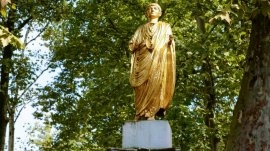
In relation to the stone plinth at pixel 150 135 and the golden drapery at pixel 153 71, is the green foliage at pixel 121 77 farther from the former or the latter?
the stone plinth at pixel 150 135

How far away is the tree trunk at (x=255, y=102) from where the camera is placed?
8195 millimetres

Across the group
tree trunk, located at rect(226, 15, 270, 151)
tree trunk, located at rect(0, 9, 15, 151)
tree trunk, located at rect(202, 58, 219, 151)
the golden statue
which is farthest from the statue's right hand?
tree trunk, located at rect(0, 9, 15, 151)

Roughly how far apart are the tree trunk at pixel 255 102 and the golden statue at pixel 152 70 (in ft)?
3.68

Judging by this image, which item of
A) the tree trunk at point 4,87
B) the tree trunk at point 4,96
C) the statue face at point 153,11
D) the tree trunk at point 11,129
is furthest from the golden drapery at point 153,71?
the tree trunk at point 11,129

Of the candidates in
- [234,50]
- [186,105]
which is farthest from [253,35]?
[186,105]

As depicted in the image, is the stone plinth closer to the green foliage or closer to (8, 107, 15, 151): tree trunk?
the green foliage

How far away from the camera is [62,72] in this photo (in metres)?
18.0

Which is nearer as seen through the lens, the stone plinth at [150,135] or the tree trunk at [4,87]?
the stone plinth at [150,135]

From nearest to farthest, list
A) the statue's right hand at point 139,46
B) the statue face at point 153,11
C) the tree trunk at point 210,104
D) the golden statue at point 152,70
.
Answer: the golden statue at point 152,70
the statue's right hand at point 139,46
the statue face at point 153,11
the tree trunk at point 210,104

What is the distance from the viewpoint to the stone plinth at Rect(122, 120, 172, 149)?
7719 mm

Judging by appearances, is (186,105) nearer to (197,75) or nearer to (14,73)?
(197,75)

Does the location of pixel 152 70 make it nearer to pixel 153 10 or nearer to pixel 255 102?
pixel 153 10

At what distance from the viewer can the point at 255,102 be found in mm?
8453

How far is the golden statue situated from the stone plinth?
0.22 m
